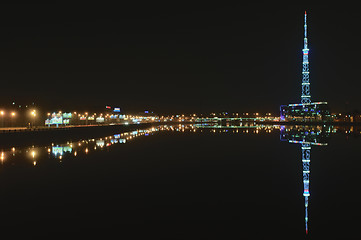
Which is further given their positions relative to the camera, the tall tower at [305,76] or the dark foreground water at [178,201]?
the tall tower at [305,76]

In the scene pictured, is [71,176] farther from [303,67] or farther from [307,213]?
[303,67]

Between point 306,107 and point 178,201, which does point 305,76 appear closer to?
point 306,107

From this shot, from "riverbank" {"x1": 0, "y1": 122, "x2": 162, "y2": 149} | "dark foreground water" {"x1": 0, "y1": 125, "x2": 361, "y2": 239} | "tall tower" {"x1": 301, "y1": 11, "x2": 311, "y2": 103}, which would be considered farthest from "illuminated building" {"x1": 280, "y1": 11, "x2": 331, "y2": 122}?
"dark foreground water" {"x1": 0, "y1": 125, "x2": 361, "y2": 239}

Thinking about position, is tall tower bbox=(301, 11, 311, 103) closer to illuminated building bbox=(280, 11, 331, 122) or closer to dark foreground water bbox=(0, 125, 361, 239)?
illuminated building bbox=(280, 11, 331, 122)

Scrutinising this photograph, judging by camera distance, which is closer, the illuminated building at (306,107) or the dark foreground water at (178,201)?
the dark foreground water at (178,201)

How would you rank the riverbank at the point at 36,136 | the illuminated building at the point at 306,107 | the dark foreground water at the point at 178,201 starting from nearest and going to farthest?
the dark foreground water at the point at 178,201 → the riverbank at the point at 36,136 → the illuminated building at the point at 306,107

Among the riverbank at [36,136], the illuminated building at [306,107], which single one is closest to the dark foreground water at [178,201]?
the riverbank at [36,136]

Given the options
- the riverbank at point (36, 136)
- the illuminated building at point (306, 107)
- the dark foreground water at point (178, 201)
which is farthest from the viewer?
the illuminated building at point (306, 107)

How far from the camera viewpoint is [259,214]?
21.5 ft

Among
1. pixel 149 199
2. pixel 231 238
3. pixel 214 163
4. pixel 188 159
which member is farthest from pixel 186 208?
pixel 188 159

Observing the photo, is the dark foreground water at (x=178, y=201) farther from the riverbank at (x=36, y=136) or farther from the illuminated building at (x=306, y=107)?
the illuminated building at (x=306, y=107)

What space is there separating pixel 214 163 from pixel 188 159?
1.76 m

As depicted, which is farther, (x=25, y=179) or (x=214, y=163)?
(x=214, y=163)

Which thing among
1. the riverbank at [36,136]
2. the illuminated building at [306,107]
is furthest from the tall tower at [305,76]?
the riverbank at [36,136]
